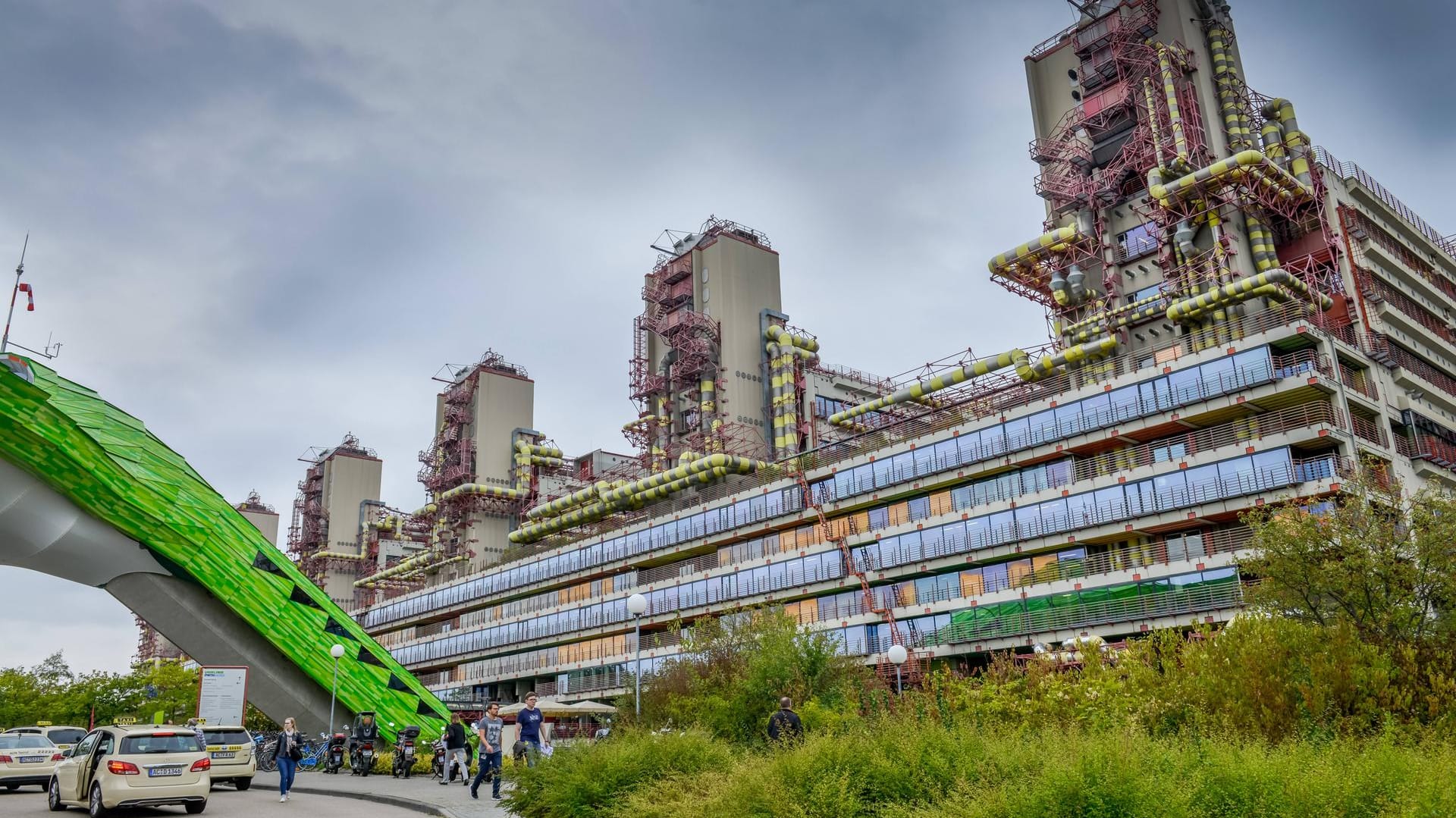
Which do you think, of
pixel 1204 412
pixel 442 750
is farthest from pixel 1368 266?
pixel 442 750

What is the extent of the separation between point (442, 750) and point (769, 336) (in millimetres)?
46740

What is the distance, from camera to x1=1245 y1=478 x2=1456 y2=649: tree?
61.5ft

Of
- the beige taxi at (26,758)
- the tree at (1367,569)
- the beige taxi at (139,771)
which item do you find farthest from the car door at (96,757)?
the tree at (1367,569)

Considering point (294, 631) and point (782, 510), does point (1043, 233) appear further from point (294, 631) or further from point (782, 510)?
point (294, 631)

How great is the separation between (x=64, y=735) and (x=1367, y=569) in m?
32.8

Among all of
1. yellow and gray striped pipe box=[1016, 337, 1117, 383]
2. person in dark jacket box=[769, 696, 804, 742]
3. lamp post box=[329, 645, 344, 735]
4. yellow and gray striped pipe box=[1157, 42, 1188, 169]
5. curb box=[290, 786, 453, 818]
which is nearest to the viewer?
person in dark jacket box=[769, 696, 804, 742]

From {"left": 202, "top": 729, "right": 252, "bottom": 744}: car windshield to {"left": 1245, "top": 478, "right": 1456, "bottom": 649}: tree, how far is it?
77.4ft

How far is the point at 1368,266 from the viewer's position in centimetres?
5038

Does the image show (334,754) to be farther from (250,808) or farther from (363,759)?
(250,808)

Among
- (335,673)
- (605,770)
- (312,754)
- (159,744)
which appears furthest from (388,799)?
(335,673)

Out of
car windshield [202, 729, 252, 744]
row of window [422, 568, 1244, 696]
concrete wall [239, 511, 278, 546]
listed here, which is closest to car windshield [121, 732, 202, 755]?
car windshield [202, 729, 252, 744]

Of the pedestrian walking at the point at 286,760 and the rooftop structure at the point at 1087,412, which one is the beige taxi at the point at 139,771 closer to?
the pedestrian walking at the point at 286,760

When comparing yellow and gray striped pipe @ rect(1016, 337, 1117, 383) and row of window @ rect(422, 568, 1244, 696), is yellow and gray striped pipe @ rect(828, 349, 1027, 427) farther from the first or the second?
row of window @ rect(422, 568, 1244, 696)

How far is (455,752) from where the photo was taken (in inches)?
1085
